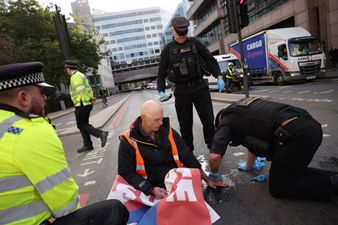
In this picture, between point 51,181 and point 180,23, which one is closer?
point 51,181

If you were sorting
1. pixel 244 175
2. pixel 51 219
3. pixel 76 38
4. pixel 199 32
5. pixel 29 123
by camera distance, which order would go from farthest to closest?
pixel 199 32 → pixel 76 38 → pixel 244 175 → pixel 51 219 → pixel 29 123

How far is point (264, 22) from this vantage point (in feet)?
92.9

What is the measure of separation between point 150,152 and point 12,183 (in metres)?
1.56

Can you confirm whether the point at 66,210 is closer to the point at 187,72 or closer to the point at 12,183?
the point at 12,183

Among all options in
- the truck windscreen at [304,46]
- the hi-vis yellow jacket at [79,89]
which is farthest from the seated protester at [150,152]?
the truck windscreen at [304,46]

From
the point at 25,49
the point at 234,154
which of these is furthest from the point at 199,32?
the point at 234,154

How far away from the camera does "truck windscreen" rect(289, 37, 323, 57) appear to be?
15781 millimetres

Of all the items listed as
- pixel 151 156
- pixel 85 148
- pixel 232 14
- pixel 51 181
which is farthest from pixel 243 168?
pixel 232 14

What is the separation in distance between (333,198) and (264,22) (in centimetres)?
2845

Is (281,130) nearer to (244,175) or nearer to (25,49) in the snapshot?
(244,175)

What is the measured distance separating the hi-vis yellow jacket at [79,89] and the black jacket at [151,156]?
11.6ft

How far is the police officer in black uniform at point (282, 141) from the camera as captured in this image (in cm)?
254

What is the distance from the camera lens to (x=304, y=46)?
15930mm

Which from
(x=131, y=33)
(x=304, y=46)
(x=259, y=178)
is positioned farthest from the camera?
(x=131, y=33)
